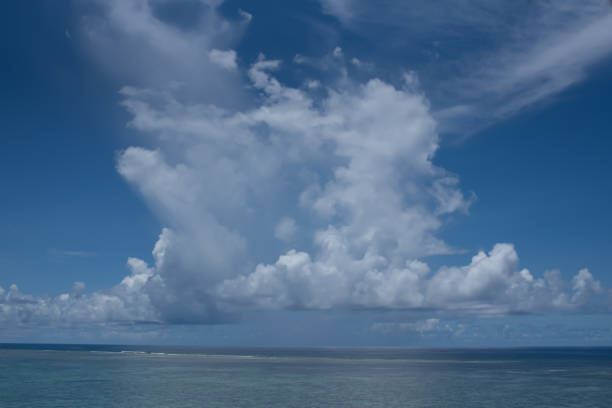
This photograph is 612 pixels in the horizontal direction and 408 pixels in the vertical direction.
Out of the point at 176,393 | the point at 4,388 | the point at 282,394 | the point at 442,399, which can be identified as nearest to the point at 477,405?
the point at 442,399

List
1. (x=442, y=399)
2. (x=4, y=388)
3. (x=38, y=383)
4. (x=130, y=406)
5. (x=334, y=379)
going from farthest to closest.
→ (x=334, y=379)
(x=38, y=383)
(x=4, y=388)
(x=442, y=399)
(x=130, y=406)

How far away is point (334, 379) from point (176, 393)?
32.2 meters

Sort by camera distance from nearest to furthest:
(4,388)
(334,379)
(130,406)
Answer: (130,406) → (4,388) → (334,379)

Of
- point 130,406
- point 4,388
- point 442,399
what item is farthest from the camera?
point 4,388

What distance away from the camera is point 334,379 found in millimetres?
92688

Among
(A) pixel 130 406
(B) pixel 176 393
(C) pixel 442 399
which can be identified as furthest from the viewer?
(B) pixel 176 393

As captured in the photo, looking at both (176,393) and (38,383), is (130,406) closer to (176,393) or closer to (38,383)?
(176,393)

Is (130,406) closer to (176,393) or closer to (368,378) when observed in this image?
(176,393)

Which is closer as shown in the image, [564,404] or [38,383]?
[564,404]

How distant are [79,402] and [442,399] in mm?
46301

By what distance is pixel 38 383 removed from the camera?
84.2 meters

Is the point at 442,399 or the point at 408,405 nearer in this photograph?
the point at 408,405

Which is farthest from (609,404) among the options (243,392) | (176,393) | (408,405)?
(176,393)

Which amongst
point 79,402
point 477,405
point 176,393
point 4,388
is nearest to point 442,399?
point 477,405
